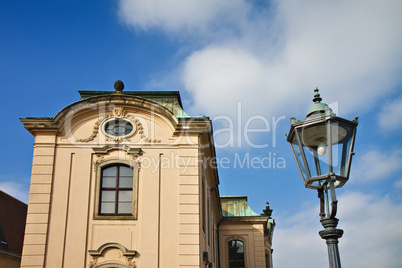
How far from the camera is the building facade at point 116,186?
606 inches

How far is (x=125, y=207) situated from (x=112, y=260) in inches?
72.4

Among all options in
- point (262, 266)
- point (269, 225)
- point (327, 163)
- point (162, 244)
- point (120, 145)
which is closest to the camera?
point (327, 163)

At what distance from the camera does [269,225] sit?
111 ft

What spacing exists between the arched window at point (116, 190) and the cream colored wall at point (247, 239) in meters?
15.6

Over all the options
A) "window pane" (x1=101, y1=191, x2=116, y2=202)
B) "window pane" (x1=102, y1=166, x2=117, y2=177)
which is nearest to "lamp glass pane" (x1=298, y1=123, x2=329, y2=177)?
"window pane" (x1=101, y1=191, x2=116, y2=202)

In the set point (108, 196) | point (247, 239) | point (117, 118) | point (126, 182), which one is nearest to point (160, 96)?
point (117, 118)

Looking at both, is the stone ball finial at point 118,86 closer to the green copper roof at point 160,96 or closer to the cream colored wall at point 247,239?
the green copper roof at point 160,96

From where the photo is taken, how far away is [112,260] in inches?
600

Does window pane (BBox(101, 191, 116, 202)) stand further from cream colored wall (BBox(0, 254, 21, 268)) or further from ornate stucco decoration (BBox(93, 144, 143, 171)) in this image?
cream colored wall (BBox(0, 254, 21, 268))

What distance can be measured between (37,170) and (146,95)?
5.17 metres

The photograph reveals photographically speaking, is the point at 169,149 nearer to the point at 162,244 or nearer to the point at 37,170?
the point at 162,244

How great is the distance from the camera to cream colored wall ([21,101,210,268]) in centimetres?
1539

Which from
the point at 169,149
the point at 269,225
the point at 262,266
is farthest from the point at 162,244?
the point at 269,225

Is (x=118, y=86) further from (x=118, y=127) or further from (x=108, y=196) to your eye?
(x=108, y=196)
